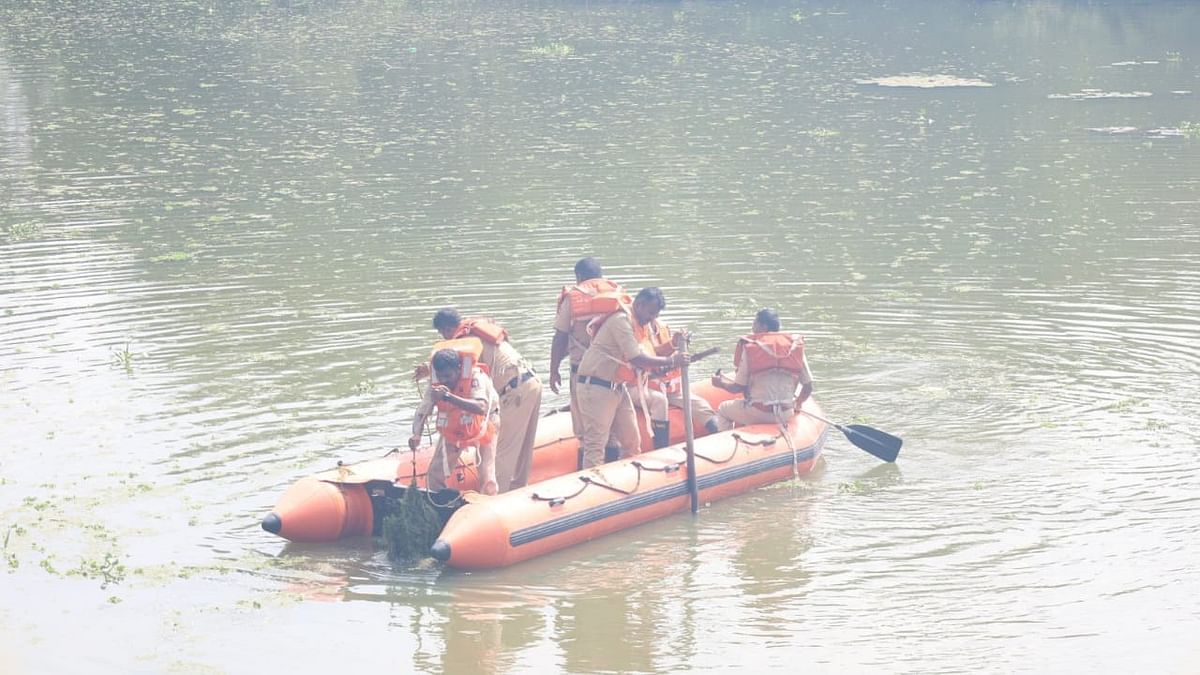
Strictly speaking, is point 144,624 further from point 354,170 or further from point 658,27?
point 658,27

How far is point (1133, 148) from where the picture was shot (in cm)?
2538

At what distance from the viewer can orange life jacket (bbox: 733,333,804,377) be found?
1267cm

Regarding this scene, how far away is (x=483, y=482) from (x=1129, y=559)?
4.27m

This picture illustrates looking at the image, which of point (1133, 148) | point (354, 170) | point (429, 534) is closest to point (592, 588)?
point (429, 534)

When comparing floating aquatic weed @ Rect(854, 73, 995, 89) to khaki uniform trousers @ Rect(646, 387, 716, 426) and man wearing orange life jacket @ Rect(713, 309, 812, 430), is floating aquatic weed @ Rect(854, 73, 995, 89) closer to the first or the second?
khaki uniform trousers @ Rect(646, 387, 716, 426)

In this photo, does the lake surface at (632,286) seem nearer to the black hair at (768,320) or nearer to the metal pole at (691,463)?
the metal pole at (691,463)

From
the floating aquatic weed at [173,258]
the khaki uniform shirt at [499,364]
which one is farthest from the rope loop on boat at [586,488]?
the floating aquatic weed at [173,258]

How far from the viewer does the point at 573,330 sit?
12203mm

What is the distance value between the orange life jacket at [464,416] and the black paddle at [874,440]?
10.9 ft

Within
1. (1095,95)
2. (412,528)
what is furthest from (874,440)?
(1095,95)

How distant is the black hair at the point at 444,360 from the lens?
10602 millimetres

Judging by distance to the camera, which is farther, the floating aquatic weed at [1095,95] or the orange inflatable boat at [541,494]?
the floating aquatic weed at [1095,95]

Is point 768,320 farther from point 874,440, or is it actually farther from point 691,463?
point 691,463

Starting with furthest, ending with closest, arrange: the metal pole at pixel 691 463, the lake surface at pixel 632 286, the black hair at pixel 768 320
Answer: the black hair at pixel 768 320, the metal pole at pixel 691 463, the lake surface at pixel 632 286
